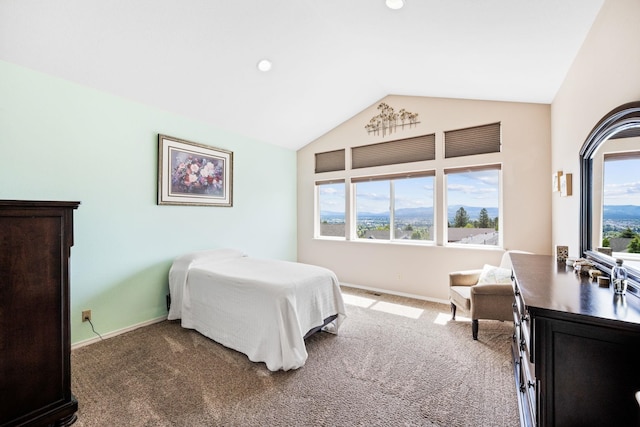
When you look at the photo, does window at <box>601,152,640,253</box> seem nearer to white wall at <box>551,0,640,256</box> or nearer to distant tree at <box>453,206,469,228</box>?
white wall at <box>551,0,640,256</box>

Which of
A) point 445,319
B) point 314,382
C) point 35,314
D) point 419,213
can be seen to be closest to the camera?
point 35,314

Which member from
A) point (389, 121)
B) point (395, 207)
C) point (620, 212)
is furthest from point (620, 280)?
Result: point (389, 121)

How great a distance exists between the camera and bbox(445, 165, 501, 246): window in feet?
12.0

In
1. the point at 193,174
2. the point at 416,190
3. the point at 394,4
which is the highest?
the point at 394,4

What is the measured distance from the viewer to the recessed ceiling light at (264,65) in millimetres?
3029

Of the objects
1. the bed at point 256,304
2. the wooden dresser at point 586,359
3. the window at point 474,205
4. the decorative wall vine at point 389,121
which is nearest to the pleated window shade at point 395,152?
the decorative wall vine at point 389,121

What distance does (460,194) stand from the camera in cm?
387

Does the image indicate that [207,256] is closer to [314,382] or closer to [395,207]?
[314,382]

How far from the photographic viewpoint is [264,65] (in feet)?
10.1

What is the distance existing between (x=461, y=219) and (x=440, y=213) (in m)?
0.28

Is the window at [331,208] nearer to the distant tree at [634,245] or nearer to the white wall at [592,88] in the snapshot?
the white wall at [592,88]

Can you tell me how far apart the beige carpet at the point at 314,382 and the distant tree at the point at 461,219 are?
1390 mm

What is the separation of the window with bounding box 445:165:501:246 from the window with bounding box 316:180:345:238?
5.86 ft

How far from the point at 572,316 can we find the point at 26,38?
388cm
